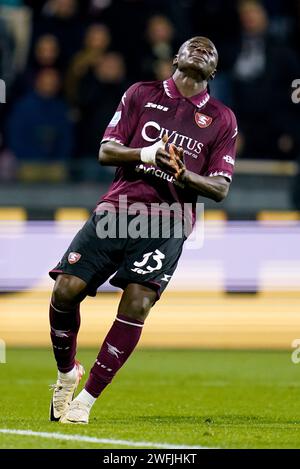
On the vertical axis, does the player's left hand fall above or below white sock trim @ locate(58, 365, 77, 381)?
above

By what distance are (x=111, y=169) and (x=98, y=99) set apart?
929 millimetres

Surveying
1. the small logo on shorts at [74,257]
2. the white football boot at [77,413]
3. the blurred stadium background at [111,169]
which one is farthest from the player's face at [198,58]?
the blurred stadium background at [111,169]

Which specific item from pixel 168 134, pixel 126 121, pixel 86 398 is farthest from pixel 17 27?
pixel 86 398

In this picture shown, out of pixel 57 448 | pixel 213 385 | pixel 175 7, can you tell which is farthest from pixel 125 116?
pixel 175 7

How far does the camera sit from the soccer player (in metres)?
8.10

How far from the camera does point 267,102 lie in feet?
49.3

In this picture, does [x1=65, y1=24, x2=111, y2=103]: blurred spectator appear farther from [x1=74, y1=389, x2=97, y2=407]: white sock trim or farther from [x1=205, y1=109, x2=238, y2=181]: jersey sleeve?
[x1=74, y1=389, x2=97, y2=407]: white sock trim

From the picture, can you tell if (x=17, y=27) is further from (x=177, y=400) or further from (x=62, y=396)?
(x=62, y=396)

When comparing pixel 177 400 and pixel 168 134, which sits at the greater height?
pixel 168 134

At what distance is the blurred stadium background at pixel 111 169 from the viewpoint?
44.8 feet

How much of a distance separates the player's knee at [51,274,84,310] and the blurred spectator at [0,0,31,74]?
7748mm

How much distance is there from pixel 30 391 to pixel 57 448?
11.3 feet

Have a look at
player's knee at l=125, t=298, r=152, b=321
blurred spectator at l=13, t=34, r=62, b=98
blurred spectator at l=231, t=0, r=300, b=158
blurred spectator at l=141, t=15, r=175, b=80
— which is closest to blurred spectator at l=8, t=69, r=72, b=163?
blurred spectator at l=13, t=34, r=62, b=98
